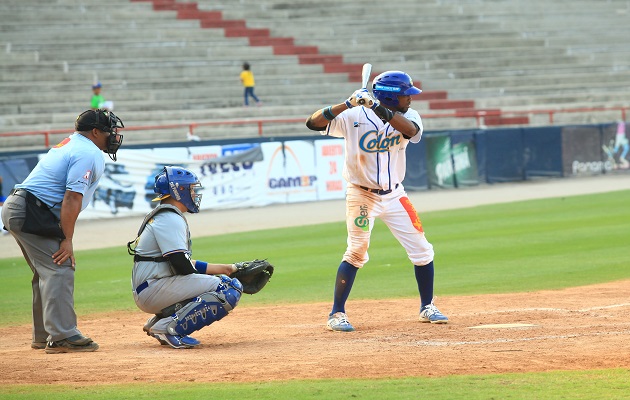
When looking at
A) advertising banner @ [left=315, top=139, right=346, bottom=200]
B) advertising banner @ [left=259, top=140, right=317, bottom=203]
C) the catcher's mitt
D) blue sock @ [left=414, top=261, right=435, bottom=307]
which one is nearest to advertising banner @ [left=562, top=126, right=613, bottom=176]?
advertising banner @ [left=315, top=139, right=346, bottom=200]

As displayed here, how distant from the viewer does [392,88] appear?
9.02 m

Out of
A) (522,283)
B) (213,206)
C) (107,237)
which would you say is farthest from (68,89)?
(522,283)

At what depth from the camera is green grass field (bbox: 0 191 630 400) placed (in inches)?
254

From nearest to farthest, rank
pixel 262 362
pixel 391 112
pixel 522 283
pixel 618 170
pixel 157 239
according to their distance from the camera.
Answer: pixel 262 362, pixel 157 239, pixel 391 112, pixel 522 283, pixel 618 170

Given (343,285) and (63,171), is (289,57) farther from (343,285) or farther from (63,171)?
(63,171)

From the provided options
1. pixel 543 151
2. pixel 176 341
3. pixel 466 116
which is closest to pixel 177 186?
pixel 176 341

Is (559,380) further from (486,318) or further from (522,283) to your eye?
(522,283)

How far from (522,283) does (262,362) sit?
5477 mm

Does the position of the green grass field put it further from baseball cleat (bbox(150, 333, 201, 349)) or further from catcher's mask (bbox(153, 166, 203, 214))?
catcher's mask (bbox(153, 166, 203, 214))

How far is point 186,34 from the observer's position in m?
35.2

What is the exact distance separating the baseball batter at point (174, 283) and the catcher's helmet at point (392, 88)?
1.97 m

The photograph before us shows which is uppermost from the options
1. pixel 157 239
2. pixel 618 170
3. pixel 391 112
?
pixel 391 112

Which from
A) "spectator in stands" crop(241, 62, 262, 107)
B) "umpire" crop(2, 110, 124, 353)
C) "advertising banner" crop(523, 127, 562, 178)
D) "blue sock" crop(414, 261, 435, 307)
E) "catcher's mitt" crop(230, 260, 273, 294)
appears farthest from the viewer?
"spectator in stands" crop(241, 62, 262, 107)

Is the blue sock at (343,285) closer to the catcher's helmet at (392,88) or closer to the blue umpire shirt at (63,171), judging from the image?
the catcher's helmet at (392,88)
